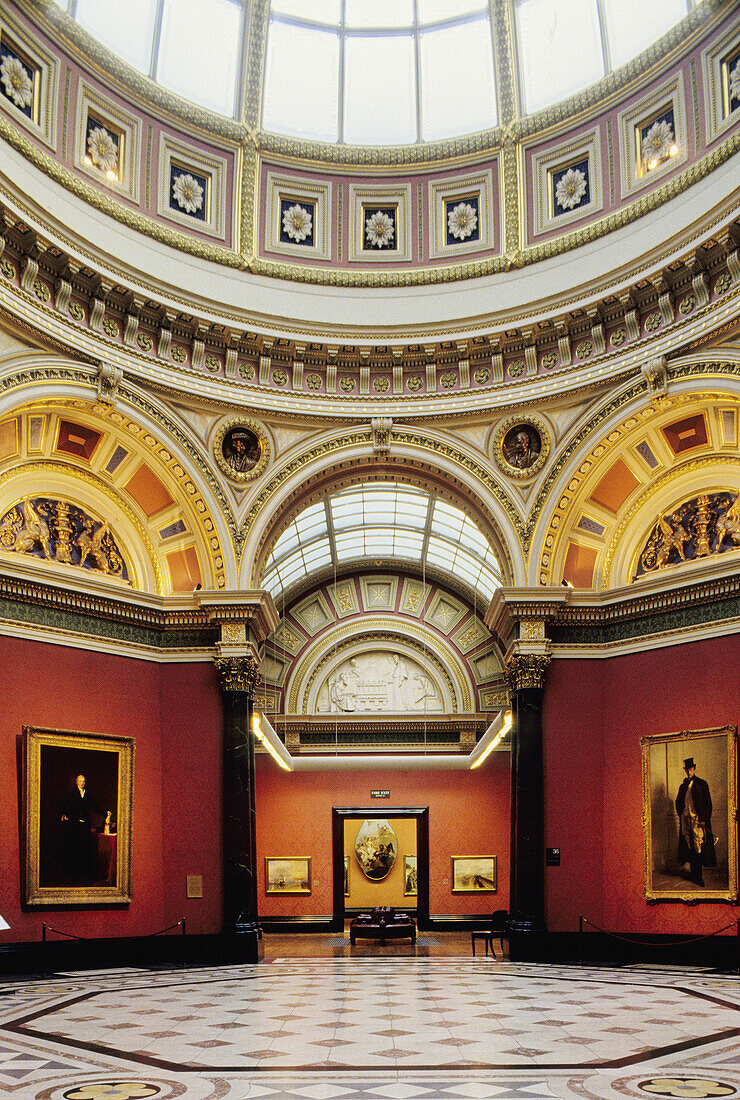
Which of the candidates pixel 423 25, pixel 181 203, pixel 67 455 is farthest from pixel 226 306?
pixel 423 25

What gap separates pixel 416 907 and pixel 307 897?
449cm

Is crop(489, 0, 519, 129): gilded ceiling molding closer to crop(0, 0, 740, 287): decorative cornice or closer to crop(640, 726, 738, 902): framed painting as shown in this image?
crop(0, 0, 740, 287): decorative cornice

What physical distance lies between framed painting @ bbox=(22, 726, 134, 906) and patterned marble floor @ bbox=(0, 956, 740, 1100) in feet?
6.33

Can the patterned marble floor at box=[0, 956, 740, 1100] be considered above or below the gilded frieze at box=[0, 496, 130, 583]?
below

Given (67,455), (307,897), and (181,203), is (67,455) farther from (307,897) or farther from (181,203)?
(307,897)

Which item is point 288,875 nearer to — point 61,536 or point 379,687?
point 379,687

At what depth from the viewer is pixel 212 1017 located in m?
12.0

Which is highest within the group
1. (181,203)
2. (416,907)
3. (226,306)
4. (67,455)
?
(181,203)

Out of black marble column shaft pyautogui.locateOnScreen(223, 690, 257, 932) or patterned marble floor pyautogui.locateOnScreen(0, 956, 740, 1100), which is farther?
black marble column shaft pyautogui.locateOnScreen(223, 690, 257, 932)

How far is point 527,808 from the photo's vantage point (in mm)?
19906

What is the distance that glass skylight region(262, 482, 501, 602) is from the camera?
98.3 ft

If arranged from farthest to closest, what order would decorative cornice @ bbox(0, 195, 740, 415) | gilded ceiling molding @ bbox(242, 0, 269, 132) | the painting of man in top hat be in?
gilded ceiling molding @ bbox(242, 0, 269, 132) < the painting of man in top hat < decorative cornice @ bbox(0, 195, 740, 415)

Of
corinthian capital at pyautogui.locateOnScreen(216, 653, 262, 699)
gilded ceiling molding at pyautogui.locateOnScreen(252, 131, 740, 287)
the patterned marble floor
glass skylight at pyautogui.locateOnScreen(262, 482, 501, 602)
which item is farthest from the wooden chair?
gilded ceiling molding at pyautogui.locateOnScreen(252, 131, 740, 287)

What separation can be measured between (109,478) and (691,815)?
45.2 ft
